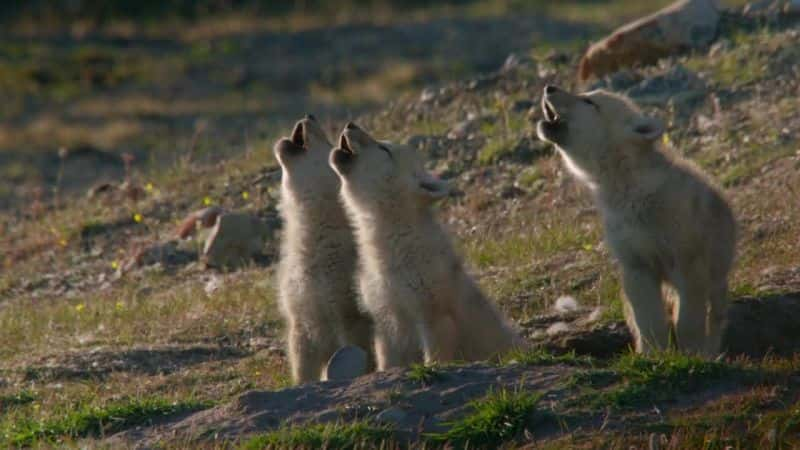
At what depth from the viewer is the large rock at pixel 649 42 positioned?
15961 millimetres

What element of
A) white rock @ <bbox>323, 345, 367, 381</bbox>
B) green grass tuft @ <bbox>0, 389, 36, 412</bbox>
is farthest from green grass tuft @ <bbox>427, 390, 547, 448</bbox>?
green grass tuft @ <bbox>0, 389, 36, 412</bbox>

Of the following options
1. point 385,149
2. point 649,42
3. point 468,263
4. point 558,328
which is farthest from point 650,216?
point 649,42

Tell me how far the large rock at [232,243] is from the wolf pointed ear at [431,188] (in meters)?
4.93

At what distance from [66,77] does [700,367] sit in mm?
24001

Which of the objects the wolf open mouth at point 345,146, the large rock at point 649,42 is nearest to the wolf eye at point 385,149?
the wolf open mouth at point 345,146

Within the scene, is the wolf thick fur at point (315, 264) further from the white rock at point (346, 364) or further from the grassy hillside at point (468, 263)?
the grassy hillside at point (468, 263)

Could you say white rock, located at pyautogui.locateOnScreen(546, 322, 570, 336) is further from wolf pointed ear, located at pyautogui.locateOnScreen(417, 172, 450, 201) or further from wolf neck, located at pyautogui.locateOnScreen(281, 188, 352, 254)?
wolf neck, located at pyautogui.locateOnScreen(281, 188, 352, 254)

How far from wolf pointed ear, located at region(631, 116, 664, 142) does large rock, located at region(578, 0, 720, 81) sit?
23.1 feet

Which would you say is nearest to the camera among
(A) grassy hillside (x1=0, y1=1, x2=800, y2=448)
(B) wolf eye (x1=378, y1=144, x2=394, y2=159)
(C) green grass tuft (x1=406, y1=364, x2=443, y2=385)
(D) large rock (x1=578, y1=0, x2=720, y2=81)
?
(A) grassy hillside (x1=0, y1=1, x2=800, y2=448)

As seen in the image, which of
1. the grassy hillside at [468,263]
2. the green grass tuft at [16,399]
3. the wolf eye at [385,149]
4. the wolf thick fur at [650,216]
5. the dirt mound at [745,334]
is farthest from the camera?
the green grass tuft at [16,399]

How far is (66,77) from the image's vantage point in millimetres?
30000

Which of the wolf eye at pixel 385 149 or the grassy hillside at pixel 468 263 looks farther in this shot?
the wolf eye at pixel 385 149

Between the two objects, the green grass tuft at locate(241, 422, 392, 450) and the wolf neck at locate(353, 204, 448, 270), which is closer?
the green grass tuft at locate(241, 422, 392, 450)

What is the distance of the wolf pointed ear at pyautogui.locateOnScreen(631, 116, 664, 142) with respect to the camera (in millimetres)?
8781
